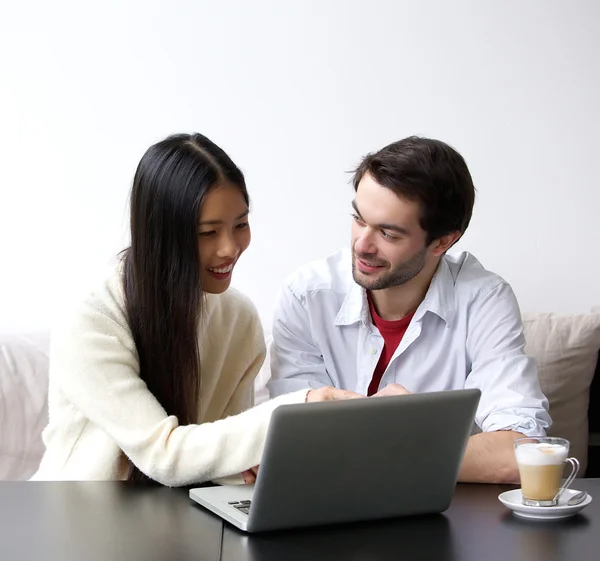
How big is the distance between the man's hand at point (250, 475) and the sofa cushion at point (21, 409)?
944 mm

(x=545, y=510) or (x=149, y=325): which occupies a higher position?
(x=149, y=325)

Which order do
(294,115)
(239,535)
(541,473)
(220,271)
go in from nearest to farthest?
1. (239,535)
2. (541,473)
3. (220,271)
4. (294,115)

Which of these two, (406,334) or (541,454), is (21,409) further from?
(541,454)

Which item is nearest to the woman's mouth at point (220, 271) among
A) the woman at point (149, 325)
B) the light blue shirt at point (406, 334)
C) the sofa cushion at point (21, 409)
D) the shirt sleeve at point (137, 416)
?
the woman at point (149, 325)

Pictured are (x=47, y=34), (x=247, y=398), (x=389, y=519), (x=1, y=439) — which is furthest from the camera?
(x=47, y=34)

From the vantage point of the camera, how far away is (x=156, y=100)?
7.99 feet

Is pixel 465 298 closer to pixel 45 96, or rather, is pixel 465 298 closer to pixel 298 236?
pixel 298 236

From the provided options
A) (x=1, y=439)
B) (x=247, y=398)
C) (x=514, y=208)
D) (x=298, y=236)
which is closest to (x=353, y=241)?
(x=247, y=398)

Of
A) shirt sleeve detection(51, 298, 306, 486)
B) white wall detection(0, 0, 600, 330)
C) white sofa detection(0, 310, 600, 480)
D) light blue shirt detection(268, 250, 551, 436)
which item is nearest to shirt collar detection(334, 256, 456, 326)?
light blue shirt detection(268, 250, 551, 436)

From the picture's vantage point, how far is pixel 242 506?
1.19m

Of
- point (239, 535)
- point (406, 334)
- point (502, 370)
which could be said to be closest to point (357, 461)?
point (239, 535)

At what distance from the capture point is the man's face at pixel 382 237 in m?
1.89

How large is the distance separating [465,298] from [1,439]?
1.09 meters

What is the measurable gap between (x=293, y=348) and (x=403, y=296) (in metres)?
0.26
